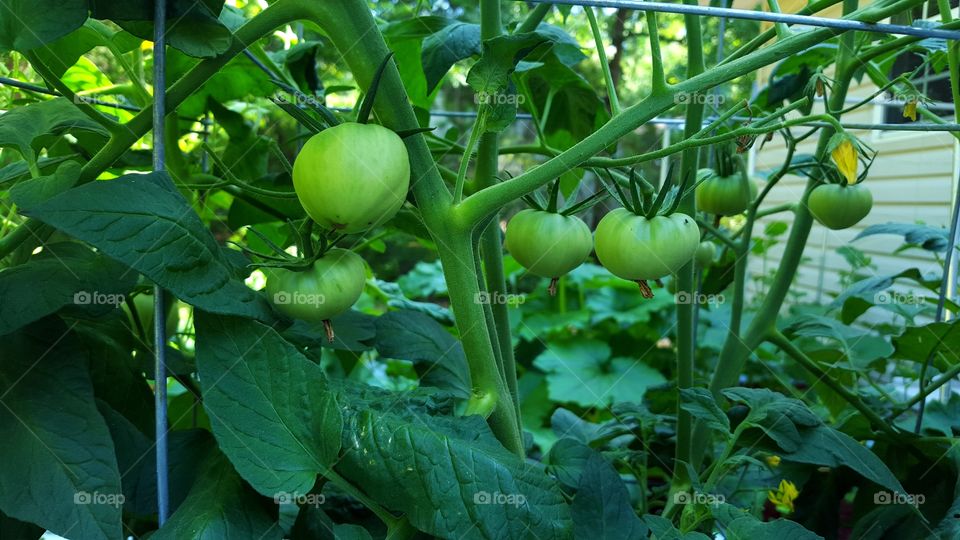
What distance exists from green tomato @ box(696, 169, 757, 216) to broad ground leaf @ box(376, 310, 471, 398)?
0.34 metres

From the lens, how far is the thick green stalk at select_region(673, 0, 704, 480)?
700 mm

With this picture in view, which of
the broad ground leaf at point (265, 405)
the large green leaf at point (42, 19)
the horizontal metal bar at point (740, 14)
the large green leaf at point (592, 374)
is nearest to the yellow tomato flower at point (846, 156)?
the horizontal metal bar at point (740, 14)

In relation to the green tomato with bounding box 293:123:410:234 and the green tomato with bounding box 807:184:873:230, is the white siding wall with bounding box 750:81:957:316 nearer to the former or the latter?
the green tomato with bounding box 807:184:873:230

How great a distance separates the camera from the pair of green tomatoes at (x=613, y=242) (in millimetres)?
534

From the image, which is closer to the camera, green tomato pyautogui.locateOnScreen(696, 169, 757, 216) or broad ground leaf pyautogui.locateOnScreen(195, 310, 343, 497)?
broad ground leaf pyautogui.locateOnScreen(195, 310, 343, 497)

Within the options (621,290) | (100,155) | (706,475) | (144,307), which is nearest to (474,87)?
(100,155)

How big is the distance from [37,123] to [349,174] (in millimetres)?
286
